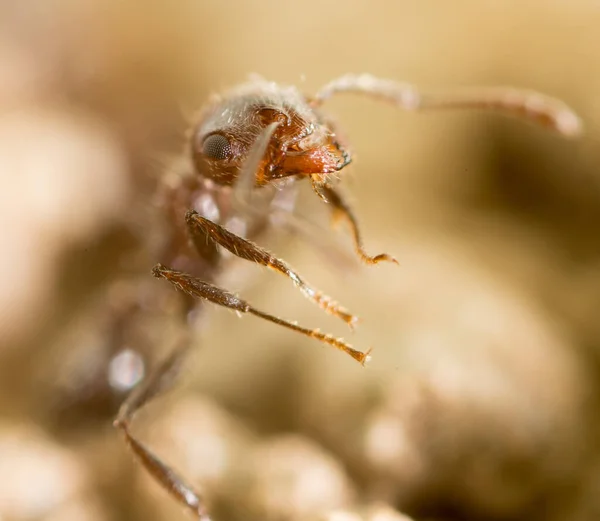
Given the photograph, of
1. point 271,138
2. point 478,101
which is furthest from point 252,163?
point 478,101

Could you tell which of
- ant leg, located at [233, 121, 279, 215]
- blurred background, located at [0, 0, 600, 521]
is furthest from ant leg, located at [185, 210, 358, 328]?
blurred background, located at [0, 0, 600, 521]

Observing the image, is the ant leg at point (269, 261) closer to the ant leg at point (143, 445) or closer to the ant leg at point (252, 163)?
the ant leg at point (252, 163)

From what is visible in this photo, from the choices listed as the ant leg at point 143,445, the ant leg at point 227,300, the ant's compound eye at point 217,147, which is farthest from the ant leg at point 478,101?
the ant leg at point 143,445

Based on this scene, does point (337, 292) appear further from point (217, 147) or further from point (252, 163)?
point (252, 163)

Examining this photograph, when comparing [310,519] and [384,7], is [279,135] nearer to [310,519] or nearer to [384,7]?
[310,519]

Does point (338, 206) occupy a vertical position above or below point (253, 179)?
above

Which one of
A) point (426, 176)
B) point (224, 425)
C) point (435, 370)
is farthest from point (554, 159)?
point (224, 425)
